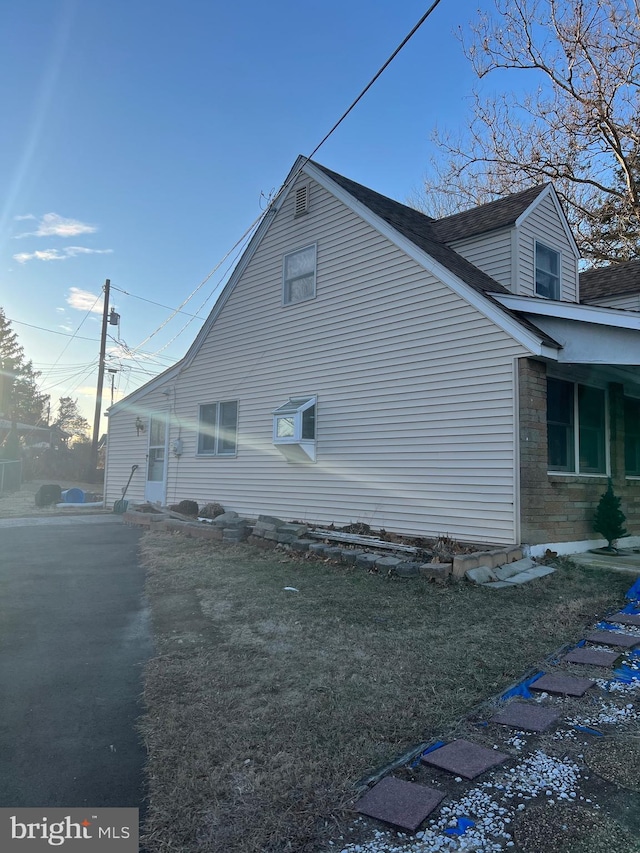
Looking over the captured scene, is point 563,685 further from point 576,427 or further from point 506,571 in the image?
point 576,427

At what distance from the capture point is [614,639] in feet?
14.7

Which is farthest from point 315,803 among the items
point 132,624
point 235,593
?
point 235,593

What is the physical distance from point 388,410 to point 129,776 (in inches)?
281

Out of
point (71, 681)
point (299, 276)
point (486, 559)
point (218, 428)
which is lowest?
point (71, 681)

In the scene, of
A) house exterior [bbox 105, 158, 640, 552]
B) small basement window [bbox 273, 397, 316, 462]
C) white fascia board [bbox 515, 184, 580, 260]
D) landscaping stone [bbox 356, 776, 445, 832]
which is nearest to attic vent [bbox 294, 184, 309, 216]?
house exterior [bbox 105, 158, 640, 552]

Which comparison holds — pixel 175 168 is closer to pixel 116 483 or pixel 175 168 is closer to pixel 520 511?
pixel 116 483

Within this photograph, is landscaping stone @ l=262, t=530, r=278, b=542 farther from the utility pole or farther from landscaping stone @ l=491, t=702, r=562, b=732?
the utility pole

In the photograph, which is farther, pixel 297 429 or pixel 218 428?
pixel 218 428

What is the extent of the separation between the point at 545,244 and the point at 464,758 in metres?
10.1

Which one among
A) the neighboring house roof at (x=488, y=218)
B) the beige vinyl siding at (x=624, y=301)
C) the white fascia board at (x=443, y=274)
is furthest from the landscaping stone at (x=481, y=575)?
the beige vinyl siding at (x=624, y=301)

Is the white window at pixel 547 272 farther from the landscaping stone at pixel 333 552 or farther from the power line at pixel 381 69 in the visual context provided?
the landscaping stone at pixel 333 552

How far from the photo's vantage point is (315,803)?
7.50 feet

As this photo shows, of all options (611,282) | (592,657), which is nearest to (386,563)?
(592,657)

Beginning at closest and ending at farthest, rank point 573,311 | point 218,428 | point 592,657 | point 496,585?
point 592,657 → point 496,585 → point 573,311 → point 218,428
